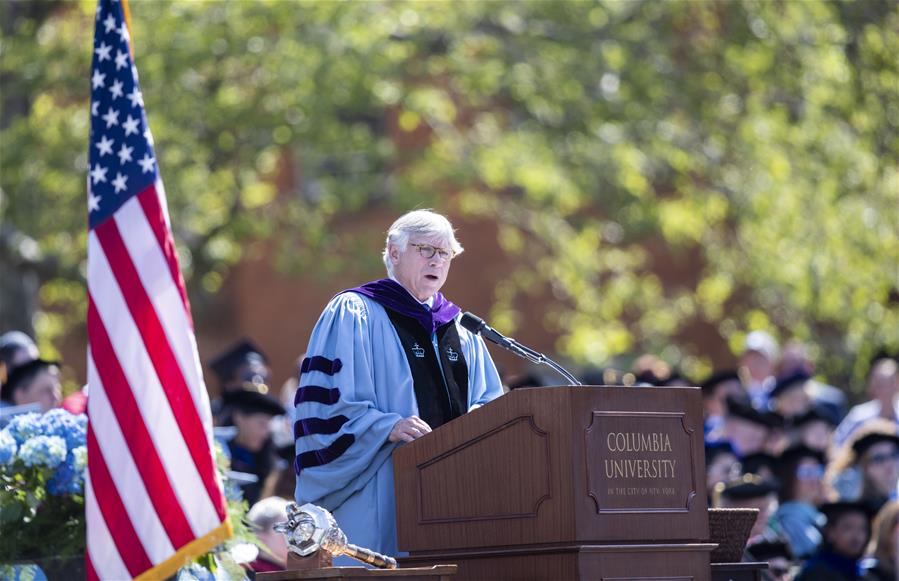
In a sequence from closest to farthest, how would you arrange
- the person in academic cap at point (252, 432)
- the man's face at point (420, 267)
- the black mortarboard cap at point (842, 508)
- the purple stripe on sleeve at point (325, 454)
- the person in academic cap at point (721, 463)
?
the purple stripe on sleeve at point (325, 454) < the man's face at point (420, 267) < the person in academic cap at point (252, 432) < the black mortarboard cap at point (842, 508) < the person in academic cap at point (721, 463)

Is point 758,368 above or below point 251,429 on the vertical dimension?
above

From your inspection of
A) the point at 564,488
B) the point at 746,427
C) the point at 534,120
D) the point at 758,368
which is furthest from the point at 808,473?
the point at 534,120

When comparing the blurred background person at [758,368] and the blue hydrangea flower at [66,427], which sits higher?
the blurred background person at [758,368]

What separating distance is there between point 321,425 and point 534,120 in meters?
11.6

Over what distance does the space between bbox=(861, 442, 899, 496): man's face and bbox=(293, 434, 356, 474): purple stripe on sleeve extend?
6095 mm

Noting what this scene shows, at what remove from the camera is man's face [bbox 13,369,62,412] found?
9.45 meters

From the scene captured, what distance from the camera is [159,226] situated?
21.1 ft

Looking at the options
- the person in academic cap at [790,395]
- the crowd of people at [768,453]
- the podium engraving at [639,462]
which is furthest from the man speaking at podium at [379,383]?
the person in academic cap at [790,395]

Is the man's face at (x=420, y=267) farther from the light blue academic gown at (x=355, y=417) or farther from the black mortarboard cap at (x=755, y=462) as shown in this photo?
the black mortarboard cap at (x=755, y=462)

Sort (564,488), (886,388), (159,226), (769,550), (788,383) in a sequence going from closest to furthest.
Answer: (564,488)
(159,226)
(769,550)
(886,388)
(788,383)

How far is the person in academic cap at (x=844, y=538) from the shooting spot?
33.1 feet

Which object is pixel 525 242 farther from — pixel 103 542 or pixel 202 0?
pixel 103 542

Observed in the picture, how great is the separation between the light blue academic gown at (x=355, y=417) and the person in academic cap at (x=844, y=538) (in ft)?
15.3

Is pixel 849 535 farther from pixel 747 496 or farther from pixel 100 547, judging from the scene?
pixel 100 547
